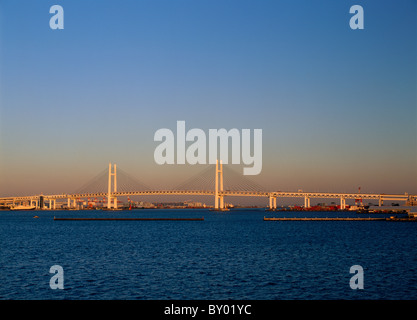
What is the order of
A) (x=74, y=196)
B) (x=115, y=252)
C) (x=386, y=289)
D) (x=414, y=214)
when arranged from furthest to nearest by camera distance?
1. (x=74, y=196)
2. (x=414, y=214)
3. (x=115, y=252)
4. (x=386, y=289)

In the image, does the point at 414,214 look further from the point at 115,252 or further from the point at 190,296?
the point at 190,296

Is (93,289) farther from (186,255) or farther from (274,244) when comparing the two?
(274,244)

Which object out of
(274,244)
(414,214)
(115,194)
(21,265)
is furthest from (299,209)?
(21,265)

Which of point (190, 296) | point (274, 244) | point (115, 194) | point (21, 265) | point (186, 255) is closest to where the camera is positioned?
point (190, 296)

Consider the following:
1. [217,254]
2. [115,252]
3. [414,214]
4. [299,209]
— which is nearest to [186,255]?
[217,254]

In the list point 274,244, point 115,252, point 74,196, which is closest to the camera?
point 115,252

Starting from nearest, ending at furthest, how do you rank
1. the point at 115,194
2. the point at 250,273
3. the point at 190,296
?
the point at 190,296, the point at 250,273, the point at 115,194

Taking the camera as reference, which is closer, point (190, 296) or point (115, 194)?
point (190, 296)

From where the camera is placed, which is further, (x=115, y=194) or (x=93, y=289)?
(x=115, y=194)
